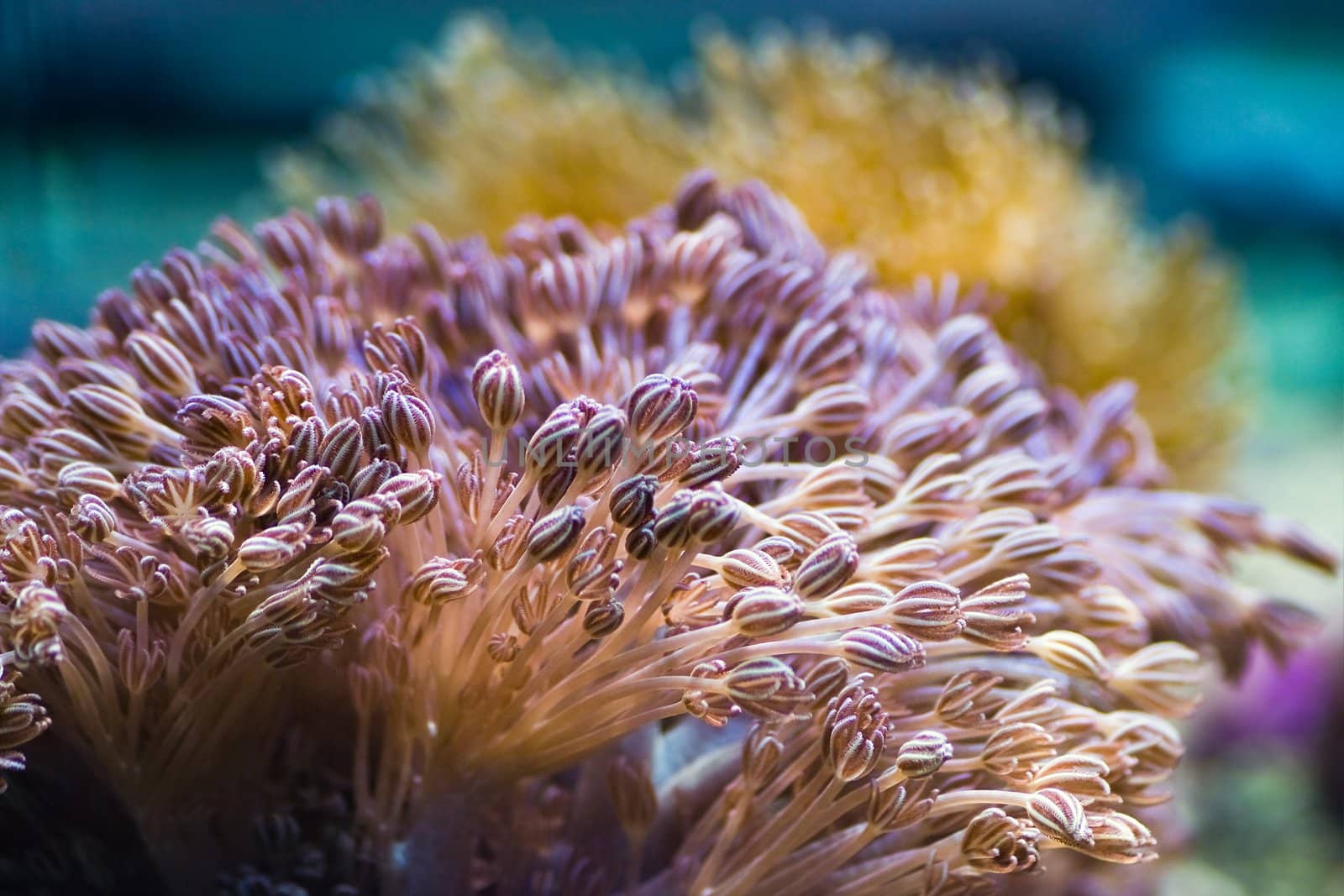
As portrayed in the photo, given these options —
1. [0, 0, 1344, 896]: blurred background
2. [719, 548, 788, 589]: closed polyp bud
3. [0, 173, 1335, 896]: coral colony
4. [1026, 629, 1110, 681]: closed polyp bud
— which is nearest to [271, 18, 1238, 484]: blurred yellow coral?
[0, 0, 1344, 896]: blurred background

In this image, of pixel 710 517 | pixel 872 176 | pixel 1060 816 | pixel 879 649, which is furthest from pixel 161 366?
pixel 872 176

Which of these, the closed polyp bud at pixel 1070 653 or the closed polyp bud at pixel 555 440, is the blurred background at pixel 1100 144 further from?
the closed polyp bud at pixel 555 440

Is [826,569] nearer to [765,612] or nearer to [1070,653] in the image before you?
[765,612]

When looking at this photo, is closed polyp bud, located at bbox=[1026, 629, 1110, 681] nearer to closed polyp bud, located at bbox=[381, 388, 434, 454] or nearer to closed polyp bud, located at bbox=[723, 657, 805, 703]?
closed polyp bud, located at bbox=[723, 657, 805, 703]

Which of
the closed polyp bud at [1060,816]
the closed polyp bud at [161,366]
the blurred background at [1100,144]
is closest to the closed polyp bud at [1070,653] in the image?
the closed polyp bud at [1060,816]

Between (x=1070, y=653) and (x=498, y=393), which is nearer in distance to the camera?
(x=498, y=393)

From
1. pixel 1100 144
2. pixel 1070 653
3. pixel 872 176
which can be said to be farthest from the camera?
pixel 1100 144
